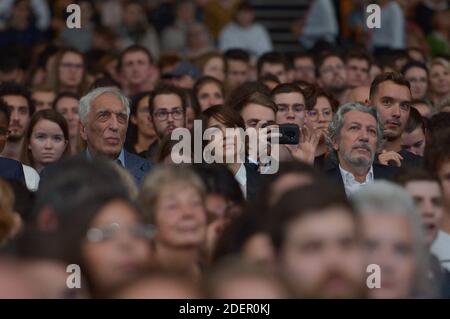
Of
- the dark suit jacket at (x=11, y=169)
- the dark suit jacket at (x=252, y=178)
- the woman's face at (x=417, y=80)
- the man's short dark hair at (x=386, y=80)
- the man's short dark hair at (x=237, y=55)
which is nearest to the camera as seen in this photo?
the dark suit jacket at (x=252, y=178)

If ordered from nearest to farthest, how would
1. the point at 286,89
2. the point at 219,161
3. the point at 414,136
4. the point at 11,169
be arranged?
the point at 219,161, the point at 11,169, the point at 414,136, the point at 286,89

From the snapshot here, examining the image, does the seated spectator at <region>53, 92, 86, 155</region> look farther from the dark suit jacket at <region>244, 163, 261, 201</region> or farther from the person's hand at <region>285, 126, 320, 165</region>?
the dark suit jacket at <region>244, 163, 261, 201</region>

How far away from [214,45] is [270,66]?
145 inches

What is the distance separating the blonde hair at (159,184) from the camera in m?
6.85

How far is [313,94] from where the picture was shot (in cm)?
1177

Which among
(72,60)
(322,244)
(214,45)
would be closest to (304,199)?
(322,244)

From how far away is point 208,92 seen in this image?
12922 mm

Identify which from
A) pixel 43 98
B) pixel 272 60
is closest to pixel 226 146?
pixel 43 98

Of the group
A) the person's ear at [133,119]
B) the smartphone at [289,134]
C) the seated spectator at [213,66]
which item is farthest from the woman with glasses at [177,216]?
the seated spectator at [213,66]

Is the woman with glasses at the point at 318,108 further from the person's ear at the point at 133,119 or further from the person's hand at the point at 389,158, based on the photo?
the person's ear at the point at 133,119

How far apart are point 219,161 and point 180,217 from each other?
2.19 m

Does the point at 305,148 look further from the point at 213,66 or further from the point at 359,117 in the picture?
the point at 213,66

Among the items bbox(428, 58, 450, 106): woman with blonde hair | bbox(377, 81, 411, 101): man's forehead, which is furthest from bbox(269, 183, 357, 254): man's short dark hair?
bbox(428, 58, 450, 106): woman with blonde hair

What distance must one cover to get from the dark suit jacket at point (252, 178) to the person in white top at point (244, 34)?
28.5 ft
